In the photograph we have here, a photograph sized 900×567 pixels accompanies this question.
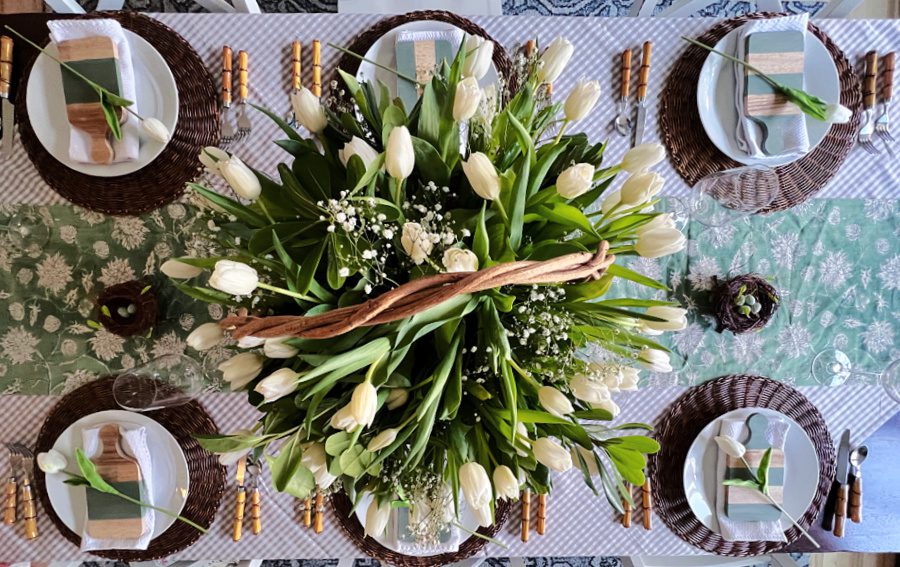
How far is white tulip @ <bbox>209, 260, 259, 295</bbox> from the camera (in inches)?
27.4

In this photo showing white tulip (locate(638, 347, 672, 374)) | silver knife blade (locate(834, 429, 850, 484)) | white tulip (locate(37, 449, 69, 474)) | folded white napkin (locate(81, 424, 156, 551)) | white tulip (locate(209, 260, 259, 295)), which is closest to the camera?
white tulip (locate(209, 260, 259, 295))

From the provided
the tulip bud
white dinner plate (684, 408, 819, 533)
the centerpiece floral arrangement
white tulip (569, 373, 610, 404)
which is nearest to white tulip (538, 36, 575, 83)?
the centerpiece floral arrangement

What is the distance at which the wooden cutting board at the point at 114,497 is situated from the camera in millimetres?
1278

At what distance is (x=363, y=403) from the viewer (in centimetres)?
72

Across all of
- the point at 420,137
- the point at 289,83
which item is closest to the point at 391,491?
the point at 420,137

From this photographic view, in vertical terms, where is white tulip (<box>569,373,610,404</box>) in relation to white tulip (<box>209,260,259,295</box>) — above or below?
below

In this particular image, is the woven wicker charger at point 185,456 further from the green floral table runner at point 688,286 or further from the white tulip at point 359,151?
the white tulip at point 359,151

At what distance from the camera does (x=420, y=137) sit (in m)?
0.83

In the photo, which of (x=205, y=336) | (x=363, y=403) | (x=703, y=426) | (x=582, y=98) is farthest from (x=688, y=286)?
(x=205, y=336)

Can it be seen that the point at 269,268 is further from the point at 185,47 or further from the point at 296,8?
the point at 296,8

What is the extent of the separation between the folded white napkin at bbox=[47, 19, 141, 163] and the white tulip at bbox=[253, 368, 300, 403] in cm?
75

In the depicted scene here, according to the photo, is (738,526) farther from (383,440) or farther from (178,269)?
(178,269)

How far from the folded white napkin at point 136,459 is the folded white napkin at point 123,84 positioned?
1.85 feet

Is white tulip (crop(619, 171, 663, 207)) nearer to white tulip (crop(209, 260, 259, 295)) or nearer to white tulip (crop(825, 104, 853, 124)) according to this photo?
white tulip (crop(209, 260, 259, 295))
